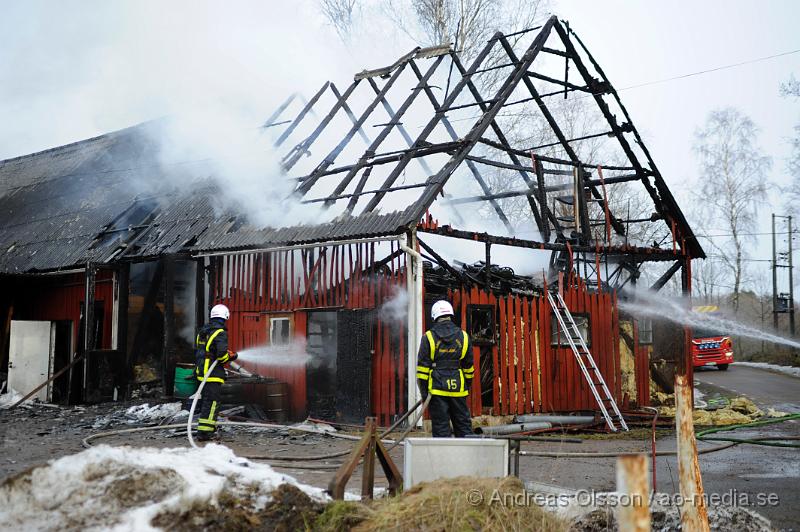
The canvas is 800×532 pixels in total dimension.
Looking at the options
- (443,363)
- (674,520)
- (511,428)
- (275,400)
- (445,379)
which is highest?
(443,363)

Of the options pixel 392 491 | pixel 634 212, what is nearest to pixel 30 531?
pixel 392 491

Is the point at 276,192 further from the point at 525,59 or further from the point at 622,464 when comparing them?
the point at 622,464

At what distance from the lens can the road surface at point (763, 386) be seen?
16.9 metres

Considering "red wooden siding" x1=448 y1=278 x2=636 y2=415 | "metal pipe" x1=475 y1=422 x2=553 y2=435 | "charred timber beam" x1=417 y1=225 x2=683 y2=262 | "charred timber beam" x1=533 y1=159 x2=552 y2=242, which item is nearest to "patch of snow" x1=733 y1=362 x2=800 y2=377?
"charred timber beam" x1=417 y1=225 x2=683 y2=262

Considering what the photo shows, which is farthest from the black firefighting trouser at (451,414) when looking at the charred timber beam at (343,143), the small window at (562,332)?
the charred timber beam at (343,143)

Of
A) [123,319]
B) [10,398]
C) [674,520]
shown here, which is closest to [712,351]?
[123,319]

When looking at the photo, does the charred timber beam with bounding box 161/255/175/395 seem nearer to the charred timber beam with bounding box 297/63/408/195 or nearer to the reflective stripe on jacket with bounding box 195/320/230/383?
the charred timber beam with bounding box 297/63/408/195

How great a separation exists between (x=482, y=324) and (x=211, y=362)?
4.64m

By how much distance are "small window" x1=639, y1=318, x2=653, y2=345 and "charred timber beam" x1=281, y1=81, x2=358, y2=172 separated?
27.0ft

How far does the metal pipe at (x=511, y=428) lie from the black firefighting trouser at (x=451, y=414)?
3329 mm

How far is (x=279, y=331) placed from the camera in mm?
13008

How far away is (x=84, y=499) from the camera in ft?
14.3

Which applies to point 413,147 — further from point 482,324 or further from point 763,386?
point 763,386

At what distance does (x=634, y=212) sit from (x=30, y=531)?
101ft
